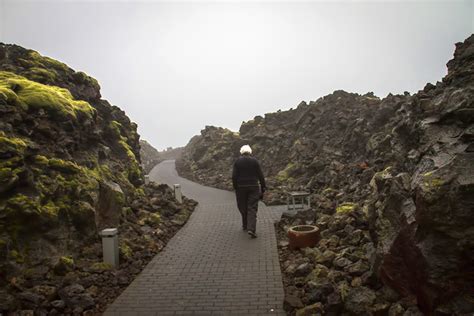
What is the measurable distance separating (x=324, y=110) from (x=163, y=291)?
64.4 feet

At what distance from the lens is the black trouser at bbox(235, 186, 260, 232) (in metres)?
9.77

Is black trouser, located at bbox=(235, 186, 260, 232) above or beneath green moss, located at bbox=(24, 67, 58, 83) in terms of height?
beneath

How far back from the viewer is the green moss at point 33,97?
9.07m

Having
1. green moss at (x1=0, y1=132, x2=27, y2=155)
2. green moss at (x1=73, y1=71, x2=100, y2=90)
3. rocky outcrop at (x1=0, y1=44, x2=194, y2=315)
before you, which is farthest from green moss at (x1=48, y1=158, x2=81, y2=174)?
green moss at (x1=73, y1=71, x2=100, y2=90)

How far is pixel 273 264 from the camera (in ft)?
24.6

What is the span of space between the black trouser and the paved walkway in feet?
1.38

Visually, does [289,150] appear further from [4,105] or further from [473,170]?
[473,170]

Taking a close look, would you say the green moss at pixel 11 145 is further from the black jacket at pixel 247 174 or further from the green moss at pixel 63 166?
the black jacket at pixel 247 174

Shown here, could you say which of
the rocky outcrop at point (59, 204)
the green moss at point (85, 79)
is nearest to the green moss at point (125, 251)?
the rocky outcrop at point (59, 204)

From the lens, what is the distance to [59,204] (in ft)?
25.6

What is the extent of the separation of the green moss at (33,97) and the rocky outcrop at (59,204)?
0.09ft

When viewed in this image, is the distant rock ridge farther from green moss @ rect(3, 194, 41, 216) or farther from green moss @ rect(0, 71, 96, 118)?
green moss @ rect(0, 71, 96, 118)

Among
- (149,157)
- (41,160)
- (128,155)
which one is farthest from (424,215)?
(149,157)

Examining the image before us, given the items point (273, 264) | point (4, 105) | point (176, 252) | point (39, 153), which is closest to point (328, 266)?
point (273, 264)
